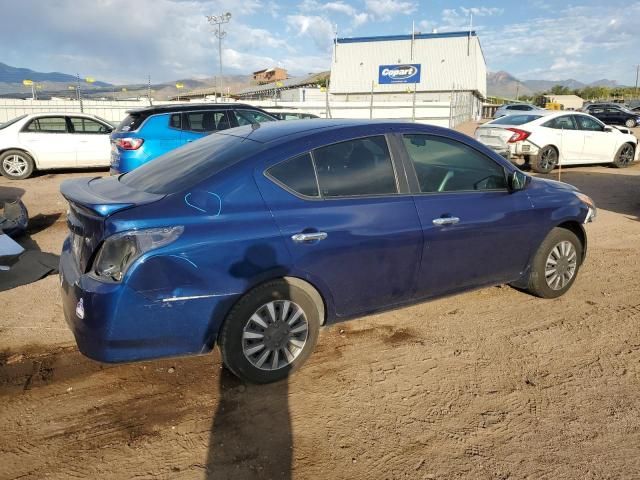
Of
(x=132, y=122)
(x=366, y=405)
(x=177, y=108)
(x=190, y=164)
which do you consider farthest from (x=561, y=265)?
(x=132, y=122)

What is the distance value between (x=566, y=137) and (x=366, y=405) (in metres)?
11.7

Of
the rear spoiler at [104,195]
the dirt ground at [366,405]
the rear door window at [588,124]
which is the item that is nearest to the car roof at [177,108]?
the dirt ground at [366,405]

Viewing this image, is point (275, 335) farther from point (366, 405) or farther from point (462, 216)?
point (462, 216)

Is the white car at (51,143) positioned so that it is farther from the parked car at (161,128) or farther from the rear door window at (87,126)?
the parked car at (161,128)

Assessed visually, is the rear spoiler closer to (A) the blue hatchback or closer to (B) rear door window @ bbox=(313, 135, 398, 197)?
(A) the blue hatchback

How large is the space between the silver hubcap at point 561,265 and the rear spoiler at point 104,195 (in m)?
3.37

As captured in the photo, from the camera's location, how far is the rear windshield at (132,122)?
347 inches

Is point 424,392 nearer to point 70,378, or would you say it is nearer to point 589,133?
point 70,378

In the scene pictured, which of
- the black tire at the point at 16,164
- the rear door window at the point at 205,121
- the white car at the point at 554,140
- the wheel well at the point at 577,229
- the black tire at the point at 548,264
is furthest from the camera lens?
the white car at the point at 554,140

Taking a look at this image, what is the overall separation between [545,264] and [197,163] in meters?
3.08

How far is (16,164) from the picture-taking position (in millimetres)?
11555

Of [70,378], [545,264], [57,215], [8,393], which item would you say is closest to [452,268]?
[545,264]

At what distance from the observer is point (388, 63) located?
181 ft

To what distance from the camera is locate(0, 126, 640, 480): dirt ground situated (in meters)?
2.56
